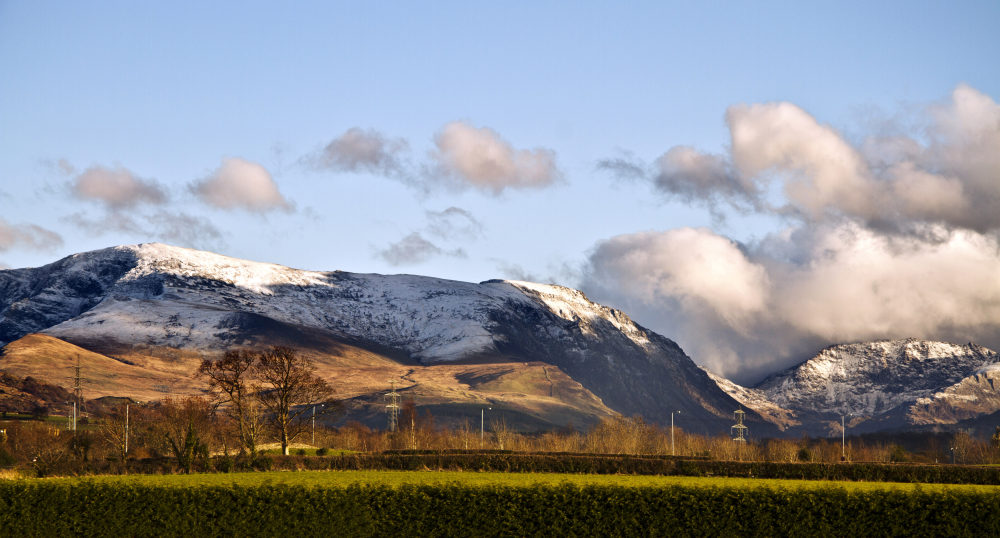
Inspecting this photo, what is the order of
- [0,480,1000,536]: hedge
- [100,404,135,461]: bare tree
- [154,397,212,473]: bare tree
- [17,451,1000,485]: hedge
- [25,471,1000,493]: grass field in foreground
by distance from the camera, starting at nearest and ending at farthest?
[0,480,1000,536]: hedge
[25,471,1000,493]: grass field in foreground
[17,451,1000,485]: hedge
[154,397,212,473]: bare tree
[100,404,135,461]: bare tree

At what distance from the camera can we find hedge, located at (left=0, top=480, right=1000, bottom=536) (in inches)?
2082

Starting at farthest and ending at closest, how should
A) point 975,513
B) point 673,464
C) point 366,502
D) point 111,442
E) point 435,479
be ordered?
point 111,442, point 673,464, point 435,479, point 366,502, point 975,513

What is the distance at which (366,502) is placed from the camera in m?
56.0

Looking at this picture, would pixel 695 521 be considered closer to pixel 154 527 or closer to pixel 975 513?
pixel 975 513

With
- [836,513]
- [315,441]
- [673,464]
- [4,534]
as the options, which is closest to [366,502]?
[4,534]

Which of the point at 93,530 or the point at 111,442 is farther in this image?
the point at 111,442

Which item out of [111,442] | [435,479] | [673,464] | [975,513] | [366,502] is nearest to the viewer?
[975,513]

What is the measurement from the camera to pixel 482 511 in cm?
5547

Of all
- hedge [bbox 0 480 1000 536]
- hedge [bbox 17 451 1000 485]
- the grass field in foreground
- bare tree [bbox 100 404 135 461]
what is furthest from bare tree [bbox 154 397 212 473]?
hedge [bbox 0 480 1000 536]

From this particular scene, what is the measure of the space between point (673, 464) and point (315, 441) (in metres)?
114

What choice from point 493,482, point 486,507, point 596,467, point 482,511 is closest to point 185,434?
point 596,467

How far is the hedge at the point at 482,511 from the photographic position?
5288cm

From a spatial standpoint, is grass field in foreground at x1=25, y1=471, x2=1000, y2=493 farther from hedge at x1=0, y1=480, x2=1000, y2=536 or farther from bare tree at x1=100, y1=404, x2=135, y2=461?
bare tree at x1=100, y1=404, x2=135, y2=461

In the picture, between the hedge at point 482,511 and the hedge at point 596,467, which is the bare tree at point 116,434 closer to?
the hedge at point 596,467
